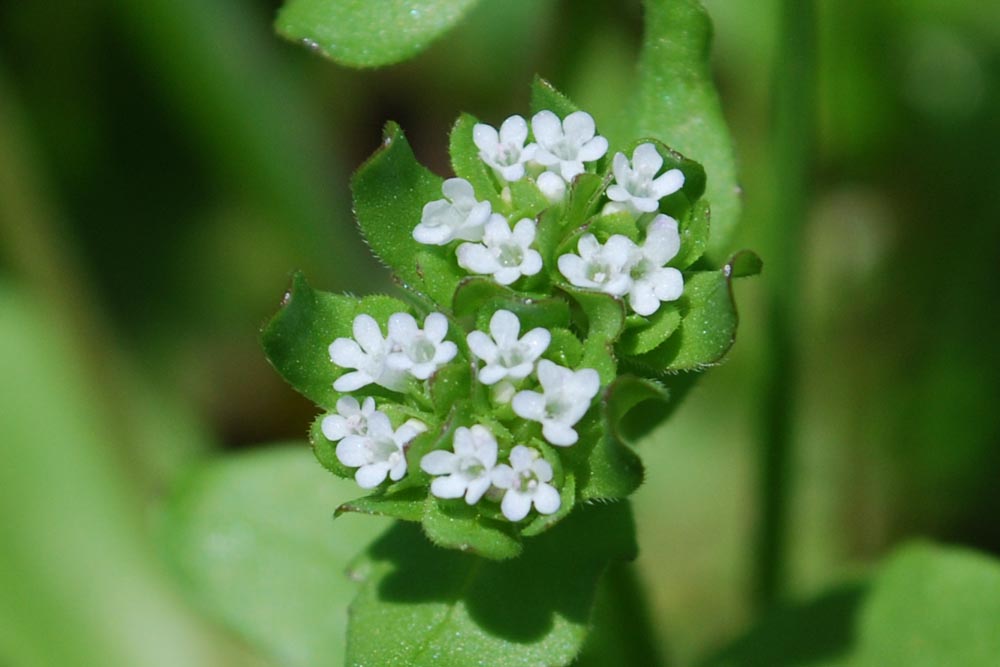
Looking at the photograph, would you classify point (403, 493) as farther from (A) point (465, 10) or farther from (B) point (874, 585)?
(B) point (874, 585)

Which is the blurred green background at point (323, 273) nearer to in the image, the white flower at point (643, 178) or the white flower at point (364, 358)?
the white flower at point (643, 178)

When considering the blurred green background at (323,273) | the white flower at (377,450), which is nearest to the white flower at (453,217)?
the white flower at (377,450)

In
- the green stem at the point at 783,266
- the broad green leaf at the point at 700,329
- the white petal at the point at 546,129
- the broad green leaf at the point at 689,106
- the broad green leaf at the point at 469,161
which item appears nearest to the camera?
the broad green leaf at the point at 700,329

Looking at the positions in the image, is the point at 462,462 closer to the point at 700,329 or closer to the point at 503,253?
the point at 503,253

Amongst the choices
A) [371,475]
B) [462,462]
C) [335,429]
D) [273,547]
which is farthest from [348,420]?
[273,547]

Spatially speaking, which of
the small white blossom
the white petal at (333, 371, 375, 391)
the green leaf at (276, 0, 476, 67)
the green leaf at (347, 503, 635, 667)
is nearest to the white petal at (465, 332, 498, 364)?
the white petal at (333, 371, 375, 391)

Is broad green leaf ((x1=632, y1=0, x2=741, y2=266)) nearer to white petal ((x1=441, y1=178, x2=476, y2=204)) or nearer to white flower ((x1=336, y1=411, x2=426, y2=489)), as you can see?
white petal ((x1=441, y1=178, x2=476, y2=204))
